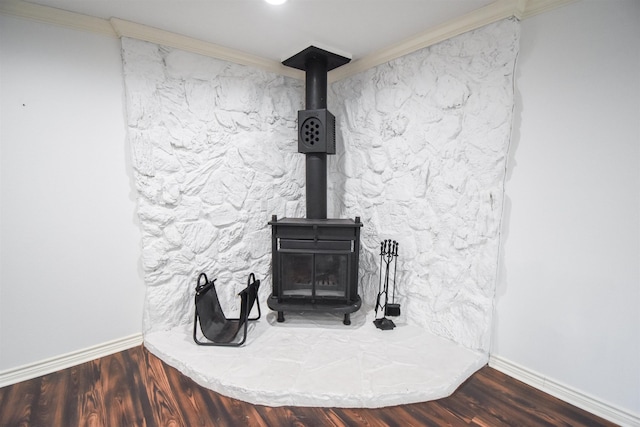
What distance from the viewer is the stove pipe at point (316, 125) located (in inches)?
76.6

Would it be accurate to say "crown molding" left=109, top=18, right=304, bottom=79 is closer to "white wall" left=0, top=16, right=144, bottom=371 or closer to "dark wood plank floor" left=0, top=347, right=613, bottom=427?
"white wall" left=0, top=16, right=144, bottom=371

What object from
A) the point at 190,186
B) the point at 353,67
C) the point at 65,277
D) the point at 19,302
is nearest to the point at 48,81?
the point at 190,186

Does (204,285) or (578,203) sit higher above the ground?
(578,203)

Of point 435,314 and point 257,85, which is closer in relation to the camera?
point 435,314

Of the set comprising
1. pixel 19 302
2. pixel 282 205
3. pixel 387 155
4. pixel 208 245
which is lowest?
pixel 19 302

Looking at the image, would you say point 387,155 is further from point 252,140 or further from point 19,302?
point 19,302

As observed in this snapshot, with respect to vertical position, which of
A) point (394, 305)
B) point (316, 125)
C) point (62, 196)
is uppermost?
point (316, 125)

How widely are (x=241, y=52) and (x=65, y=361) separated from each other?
215cm

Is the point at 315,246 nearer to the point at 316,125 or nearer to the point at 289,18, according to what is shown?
the point at 316,125

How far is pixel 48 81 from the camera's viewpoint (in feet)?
4.95

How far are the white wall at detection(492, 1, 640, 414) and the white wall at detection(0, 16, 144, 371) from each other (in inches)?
87.2

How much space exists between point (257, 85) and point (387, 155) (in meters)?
1.08

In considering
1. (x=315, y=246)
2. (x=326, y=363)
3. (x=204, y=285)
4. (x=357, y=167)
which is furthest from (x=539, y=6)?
(x=204, y=285)

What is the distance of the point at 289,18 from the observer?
1.59 meters
